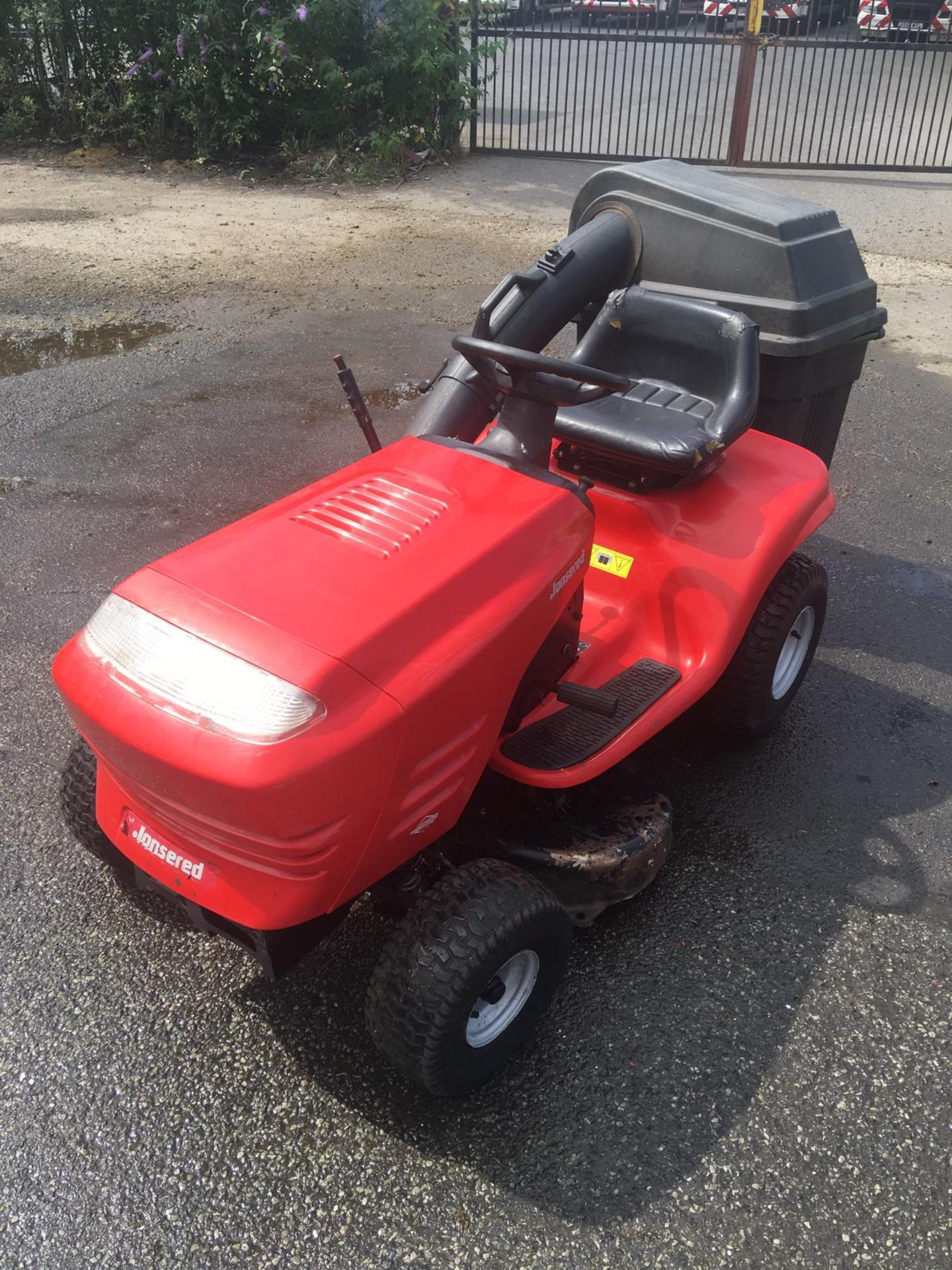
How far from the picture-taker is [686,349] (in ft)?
10.4

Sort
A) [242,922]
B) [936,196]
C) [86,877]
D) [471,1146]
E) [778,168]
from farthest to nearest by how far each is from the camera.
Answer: [778,168] → [936,196] → [86,877] → [471,1146] → [242,922]

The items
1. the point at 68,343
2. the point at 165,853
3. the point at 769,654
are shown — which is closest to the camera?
the point at 165,853

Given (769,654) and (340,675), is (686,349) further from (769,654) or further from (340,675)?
(340,675)

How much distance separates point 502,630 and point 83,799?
1054 mm

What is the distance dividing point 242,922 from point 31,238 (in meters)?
7.35

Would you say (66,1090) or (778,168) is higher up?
(778,168)

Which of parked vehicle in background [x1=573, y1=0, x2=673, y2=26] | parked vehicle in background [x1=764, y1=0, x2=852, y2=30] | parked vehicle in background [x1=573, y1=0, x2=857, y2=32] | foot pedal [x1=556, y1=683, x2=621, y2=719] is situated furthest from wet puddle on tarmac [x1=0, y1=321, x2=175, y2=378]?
parked vehicle in background [x1=764, y1=0, x2=852, y2=30]

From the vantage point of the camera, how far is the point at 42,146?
10.3 metres

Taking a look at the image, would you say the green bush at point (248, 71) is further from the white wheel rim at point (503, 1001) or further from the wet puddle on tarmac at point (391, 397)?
the white wheel rim at point (503, 1001)

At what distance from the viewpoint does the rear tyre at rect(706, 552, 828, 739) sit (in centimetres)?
302

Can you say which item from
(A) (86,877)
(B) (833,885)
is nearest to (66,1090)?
(A) (86,877)

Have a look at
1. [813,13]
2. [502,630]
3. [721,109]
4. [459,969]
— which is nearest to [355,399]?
[502,630]

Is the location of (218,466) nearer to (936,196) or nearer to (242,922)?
(242,922)

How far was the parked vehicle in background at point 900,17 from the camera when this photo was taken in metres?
14.4
